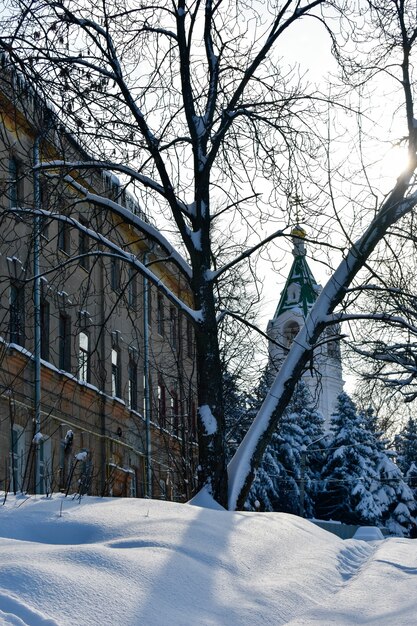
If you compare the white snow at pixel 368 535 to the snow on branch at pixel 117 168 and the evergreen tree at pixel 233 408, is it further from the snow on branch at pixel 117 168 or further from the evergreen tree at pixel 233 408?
the snow on branch at pixel 117 168

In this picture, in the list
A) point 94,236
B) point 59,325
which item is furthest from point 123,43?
point 59,325

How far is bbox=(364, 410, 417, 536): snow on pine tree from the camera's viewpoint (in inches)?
2549

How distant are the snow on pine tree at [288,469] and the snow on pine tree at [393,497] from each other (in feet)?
12.5

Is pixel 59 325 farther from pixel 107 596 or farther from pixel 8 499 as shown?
pixel 107 596

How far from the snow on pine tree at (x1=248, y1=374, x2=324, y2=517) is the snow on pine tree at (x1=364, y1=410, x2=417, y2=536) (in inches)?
150

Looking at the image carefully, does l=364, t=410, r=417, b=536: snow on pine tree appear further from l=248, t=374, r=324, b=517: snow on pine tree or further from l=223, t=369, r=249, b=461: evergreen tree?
l=223, t=369, r=249, b=461: evergreen tree

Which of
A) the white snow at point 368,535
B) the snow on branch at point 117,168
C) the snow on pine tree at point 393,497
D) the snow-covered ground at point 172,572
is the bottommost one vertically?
the snow-covered ground at point 172,572

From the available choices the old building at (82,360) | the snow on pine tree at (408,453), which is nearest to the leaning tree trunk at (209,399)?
the old building at (82,360)

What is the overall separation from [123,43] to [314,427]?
5786 centimetres

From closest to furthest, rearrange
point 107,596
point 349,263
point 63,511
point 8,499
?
point 107,596 < point 63,511 < point 8,499 < point 349,263

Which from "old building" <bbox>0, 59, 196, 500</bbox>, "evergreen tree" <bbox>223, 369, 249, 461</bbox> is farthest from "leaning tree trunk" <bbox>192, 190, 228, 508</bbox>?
"evergreen tree" <bbox>223, 369, 249, 461</bbox>

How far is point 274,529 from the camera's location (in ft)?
32.0

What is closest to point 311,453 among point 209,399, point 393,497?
point 393,497

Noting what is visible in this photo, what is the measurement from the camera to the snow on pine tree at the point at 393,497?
64750mm
